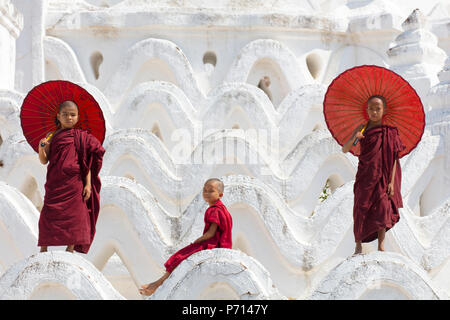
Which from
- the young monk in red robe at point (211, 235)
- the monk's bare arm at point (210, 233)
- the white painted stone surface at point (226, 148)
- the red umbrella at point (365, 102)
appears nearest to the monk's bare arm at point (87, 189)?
the white painted stone surface at point (226, 148)

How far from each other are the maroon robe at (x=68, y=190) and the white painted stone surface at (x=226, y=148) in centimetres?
20

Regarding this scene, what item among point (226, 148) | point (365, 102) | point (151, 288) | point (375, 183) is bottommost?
point (151, 288)

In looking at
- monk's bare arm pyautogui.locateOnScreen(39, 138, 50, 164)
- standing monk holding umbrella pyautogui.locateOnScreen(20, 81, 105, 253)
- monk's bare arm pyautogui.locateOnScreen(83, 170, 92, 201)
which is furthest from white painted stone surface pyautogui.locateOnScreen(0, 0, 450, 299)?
monk's bare arm pyautogui.locateOnScreen(39, 138, 50, 164)

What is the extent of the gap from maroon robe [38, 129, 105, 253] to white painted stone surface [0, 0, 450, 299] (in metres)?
0.20

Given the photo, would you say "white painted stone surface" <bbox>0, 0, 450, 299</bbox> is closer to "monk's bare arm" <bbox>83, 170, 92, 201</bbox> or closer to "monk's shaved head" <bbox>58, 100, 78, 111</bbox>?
"monk's bare arm" <bbox>83, 170, 92, 201</bbox>

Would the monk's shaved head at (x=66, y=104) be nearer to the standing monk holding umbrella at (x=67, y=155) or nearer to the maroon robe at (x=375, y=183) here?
the standing monk holding umbrella at (x=67, y=155)

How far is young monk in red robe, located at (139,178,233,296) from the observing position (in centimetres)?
538

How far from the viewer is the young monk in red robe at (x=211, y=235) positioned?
538 centimetres

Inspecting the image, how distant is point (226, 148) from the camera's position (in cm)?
810

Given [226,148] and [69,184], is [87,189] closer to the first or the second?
[69,184]

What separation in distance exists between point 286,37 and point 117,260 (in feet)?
13.0

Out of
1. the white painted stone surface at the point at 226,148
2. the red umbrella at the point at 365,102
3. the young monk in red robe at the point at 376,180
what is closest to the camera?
the white painted stone surface at the point at 226,148

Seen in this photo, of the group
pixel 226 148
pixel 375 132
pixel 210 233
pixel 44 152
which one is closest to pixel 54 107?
pixel 44 152

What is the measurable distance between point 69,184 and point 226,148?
285cm
